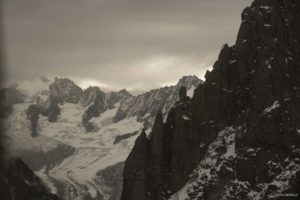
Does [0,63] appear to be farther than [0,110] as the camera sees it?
No

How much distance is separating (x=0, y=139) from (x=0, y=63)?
12.1 metres

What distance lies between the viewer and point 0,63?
239ft

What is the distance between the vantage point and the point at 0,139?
270 feet

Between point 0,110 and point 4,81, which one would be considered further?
point 0,110

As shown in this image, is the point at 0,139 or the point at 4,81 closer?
the point at 4,81

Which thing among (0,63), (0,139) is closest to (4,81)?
(0,63)

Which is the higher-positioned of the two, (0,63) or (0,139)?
(0,63)

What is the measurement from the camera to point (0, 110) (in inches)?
3361

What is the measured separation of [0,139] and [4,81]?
34.2 feet

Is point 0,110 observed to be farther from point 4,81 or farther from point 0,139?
point 4,81

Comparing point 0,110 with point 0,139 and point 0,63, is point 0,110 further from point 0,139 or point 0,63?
point 0,63

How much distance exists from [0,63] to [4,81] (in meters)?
1.89

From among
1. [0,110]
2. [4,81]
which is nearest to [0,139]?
[0,110]

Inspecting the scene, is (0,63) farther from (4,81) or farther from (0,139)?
(0,139)
